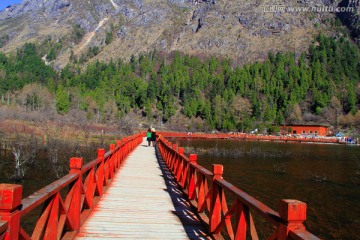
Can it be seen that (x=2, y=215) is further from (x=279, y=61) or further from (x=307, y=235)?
(x=279, y=61)

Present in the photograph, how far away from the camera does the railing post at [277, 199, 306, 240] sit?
3.17 m

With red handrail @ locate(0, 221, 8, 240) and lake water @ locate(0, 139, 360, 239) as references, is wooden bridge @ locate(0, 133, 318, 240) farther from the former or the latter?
lake water @ locate(0, 139, 360, 239)

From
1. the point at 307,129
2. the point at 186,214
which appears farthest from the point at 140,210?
the point at 307,129

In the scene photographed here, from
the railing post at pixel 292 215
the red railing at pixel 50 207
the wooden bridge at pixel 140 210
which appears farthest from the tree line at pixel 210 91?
the railing post at pixel 292 215

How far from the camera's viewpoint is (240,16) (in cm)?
18700

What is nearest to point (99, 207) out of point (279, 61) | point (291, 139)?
point (291, 139)

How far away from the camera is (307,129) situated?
96.1 m

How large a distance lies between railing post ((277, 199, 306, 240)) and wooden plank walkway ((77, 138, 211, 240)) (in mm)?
2935

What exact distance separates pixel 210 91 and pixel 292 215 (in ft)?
410

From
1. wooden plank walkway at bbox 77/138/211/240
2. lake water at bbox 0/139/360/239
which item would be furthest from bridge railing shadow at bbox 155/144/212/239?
lake water at bbox 0/139/360/239

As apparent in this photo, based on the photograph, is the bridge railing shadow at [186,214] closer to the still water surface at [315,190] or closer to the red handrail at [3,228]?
the red handrail at [3,228]

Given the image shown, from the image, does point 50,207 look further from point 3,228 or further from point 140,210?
point 140,210

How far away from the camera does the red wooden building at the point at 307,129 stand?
94.5m

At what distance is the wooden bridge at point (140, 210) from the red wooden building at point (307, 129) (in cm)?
9005
